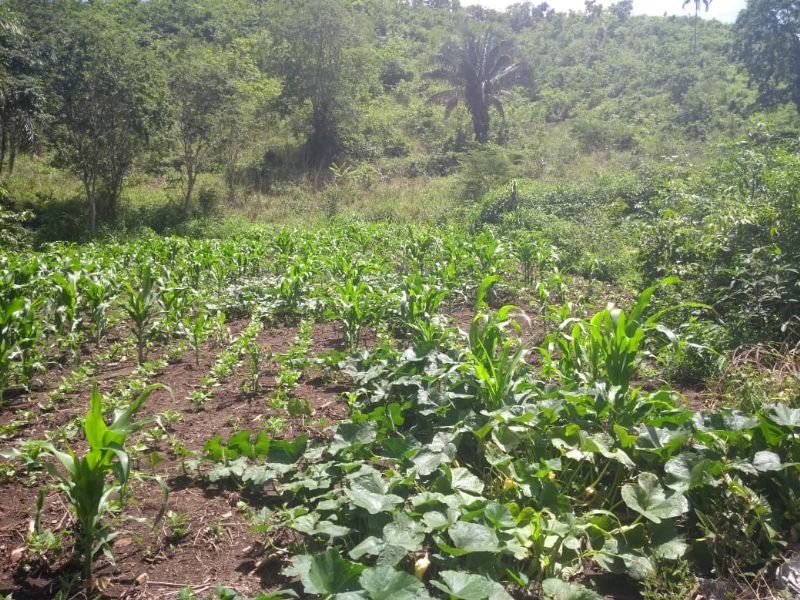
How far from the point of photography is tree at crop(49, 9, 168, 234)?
1420cm

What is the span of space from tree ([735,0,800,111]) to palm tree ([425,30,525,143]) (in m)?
10.9

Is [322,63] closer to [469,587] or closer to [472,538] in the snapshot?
[472,538]

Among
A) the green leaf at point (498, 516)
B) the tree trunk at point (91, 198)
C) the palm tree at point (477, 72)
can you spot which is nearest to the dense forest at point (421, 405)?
the green leaf at point (498, 516)

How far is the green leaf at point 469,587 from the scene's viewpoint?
4.55 ft

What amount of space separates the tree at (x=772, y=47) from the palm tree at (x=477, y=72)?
1093 centimetres

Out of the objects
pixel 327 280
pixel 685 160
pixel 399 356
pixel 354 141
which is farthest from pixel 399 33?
pixel 399 356

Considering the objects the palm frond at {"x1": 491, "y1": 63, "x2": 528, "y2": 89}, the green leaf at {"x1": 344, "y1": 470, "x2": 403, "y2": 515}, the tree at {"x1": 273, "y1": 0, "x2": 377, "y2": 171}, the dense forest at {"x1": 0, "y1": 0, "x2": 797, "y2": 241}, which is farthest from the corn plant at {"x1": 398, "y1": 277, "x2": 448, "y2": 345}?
the palm frond at {"x1": 491, "y1": 63, "x2": 528, "y2": 89}

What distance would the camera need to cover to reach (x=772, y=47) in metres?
24.8

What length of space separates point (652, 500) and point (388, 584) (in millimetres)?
1119

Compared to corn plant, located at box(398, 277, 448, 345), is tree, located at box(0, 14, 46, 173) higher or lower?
higher

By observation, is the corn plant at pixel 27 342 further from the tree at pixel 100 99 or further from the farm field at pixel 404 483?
the tree at pixel 100 99

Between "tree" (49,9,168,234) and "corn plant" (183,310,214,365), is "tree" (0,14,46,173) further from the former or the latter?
"corn plant" (183,310,214,365)

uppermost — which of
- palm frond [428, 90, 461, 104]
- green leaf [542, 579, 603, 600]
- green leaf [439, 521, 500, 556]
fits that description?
palm frond [428, 90, 461, 104]

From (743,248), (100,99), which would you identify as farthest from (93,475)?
(100,99)
